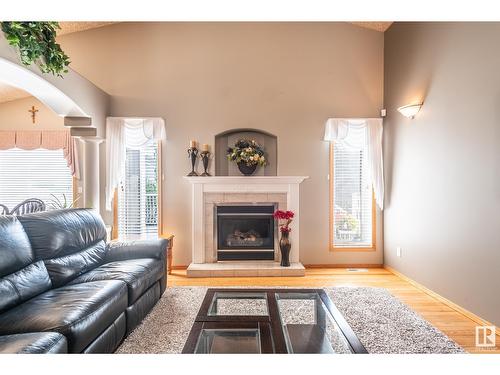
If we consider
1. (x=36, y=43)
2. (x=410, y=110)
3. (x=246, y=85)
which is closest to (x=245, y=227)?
(x=246, y=85)

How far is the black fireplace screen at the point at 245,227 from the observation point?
4.78m

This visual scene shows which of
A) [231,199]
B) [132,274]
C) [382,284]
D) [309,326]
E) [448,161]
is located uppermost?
[448,161]

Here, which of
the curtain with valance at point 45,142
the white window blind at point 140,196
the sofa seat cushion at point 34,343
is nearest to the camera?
the sofa seat cushion at point 34,343

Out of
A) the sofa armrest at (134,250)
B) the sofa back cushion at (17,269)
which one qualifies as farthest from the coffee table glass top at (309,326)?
the sofa back cushion at (17,269)

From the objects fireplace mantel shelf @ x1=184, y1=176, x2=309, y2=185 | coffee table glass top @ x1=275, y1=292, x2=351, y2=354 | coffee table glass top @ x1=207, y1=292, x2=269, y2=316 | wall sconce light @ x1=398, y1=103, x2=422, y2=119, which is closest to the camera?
coffee table glass top @ x1=275, y1=292, x2=351, y2=354

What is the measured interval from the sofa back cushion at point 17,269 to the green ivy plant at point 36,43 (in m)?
1.37

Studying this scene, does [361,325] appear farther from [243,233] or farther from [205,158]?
[205,158]

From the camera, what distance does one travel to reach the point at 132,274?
269 cm

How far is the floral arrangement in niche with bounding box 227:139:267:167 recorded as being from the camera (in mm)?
4656

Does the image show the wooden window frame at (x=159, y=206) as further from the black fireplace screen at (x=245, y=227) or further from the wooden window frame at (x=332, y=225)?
the wooden window frame at (x=332, y=225)

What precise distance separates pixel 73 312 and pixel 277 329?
1.24 meters

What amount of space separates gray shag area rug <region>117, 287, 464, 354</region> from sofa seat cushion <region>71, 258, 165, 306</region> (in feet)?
1.04

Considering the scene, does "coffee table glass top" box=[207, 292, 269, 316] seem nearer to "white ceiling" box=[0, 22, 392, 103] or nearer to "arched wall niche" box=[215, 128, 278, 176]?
"arched wall niche" box=[215, 128, 278, 176]

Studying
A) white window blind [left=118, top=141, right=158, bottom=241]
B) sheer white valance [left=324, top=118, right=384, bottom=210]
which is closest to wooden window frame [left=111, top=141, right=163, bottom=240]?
white window blind [left=118, top=141, right=158, bottom=241]
